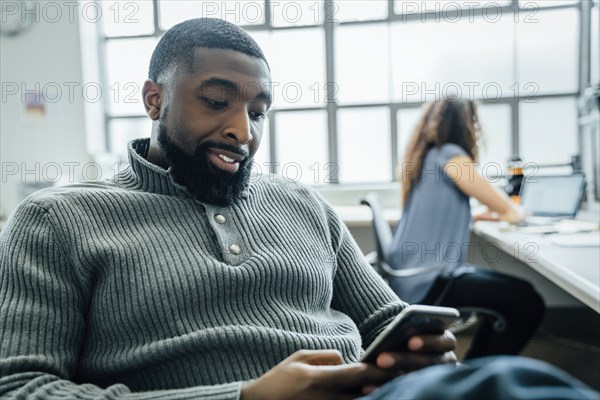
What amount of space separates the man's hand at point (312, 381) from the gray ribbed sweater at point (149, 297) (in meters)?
0.04

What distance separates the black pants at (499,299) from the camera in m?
1.92

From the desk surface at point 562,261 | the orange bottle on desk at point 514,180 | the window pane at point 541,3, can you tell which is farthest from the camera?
the window pane at point 541,3

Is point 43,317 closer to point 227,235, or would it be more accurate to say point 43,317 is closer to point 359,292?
point 227,235

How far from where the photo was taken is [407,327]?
27.3 inches

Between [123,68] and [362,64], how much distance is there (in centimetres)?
153

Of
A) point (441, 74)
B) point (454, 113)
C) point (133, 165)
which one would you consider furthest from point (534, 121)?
point (133, 165)

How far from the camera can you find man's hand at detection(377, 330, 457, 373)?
694mm

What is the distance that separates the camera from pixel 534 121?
131 inches

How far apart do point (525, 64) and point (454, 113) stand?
140 cm

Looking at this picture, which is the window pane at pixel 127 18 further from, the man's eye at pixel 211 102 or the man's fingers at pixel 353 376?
the man's fingers at pixel 353 376

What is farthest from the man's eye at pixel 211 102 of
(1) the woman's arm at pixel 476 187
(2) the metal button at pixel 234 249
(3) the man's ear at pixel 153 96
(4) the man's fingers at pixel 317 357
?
(1) the woman's arm at pixel 476 187

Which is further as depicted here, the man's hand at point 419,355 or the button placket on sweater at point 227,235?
the button placket on sweater at point 227,235

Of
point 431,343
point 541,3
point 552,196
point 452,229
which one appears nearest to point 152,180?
point 431,343

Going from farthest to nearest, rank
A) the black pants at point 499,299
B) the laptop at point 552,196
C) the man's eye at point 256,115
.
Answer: the laptop at point 552,196 < the black pants at point 499,299 < the man's eye at point 256,115
